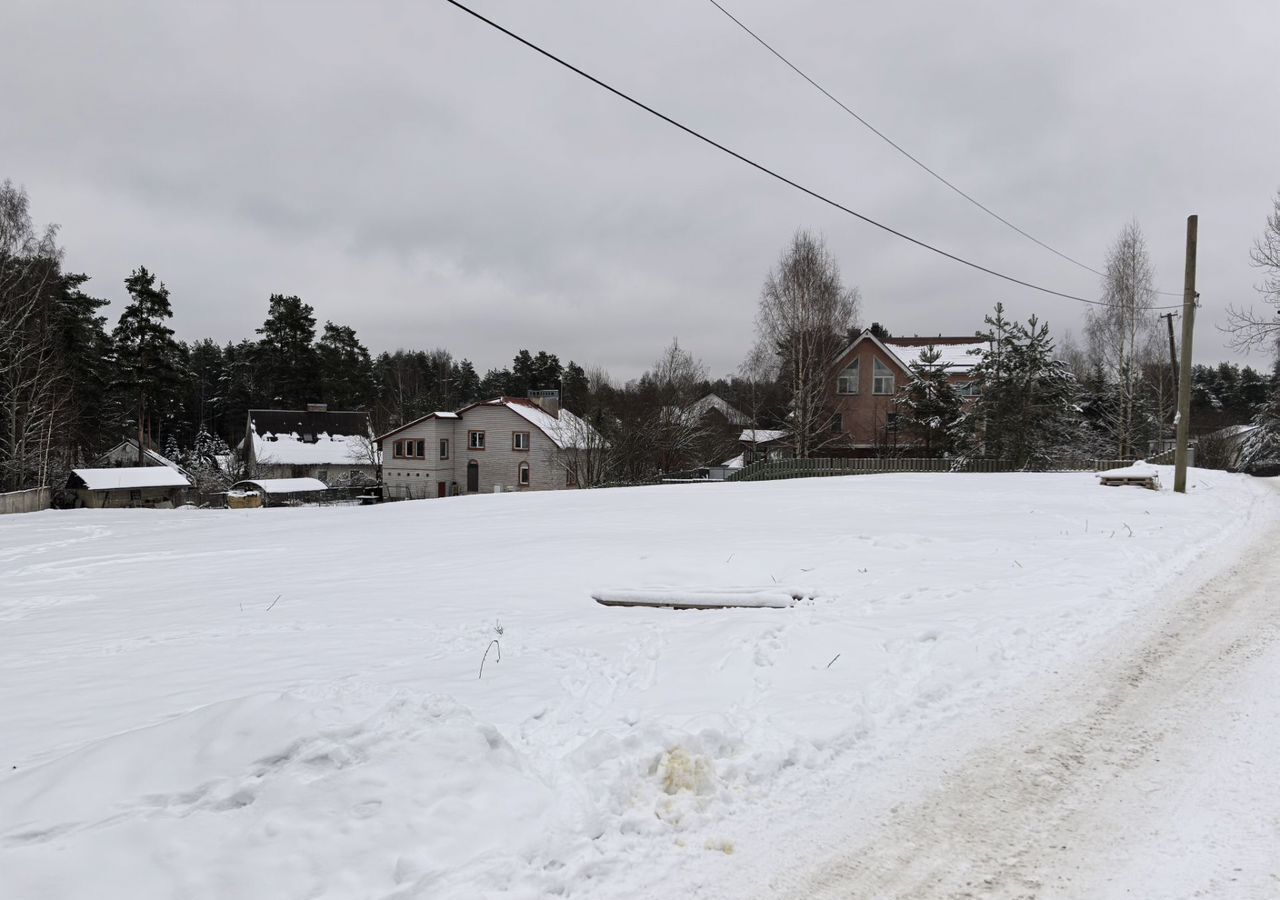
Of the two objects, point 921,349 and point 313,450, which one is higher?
point 921,349

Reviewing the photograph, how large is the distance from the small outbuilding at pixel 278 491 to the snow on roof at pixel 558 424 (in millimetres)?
14449

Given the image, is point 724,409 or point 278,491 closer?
point 278,491

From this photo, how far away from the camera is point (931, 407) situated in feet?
112

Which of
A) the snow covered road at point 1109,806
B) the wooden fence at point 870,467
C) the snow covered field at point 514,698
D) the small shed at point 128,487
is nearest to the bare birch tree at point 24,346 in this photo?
the small shed at point 128,487

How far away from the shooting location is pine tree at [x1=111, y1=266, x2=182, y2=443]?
165ft

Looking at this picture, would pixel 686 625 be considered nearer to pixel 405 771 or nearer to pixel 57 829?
pixel 405 771

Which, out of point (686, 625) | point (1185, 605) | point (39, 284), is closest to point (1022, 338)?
point (1185, 605)

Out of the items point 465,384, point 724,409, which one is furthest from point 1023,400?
point 465,384

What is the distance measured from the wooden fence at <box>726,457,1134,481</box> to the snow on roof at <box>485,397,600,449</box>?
12.3 m

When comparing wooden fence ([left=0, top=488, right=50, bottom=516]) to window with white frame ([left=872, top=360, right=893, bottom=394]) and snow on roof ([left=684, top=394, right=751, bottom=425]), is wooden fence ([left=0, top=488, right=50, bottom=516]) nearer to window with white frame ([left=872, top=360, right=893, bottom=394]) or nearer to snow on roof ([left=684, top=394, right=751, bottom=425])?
snow on roof ([left=684, top=394, right=751, bottom=425])

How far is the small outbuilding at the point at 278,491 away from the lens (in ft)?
137

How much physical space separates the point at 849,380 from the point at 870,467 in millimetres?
15319

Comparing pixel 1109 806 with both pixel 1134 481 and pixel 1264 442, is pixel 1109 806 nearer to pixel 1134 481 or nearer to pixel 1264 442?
pixel 1134 481

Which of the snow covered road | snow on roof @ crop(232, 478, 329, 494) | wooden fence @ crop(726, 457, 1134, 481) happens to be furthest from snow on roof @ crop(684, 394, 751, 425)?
the snow covered road
